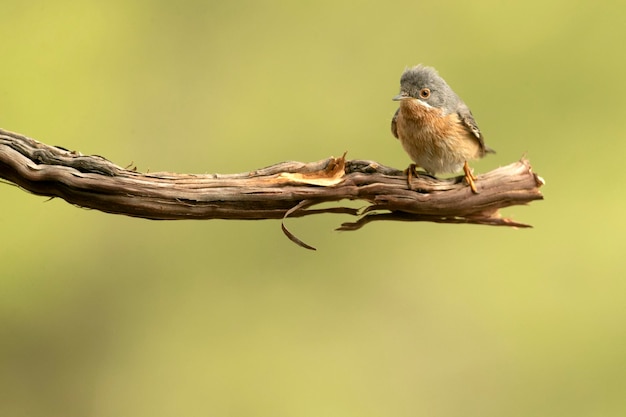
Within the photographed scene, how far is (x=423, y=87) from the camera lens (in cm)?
256

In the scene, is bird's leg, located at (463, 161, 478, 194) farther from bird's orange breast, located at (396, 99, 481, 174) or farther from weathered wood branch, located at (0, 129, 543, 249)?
bird's orange breast, located at (396, 99, 481, 174)

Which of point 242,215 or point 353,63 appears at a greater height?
point 353,63

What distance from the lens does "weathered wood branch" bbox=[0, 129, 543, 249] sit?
2.21 m

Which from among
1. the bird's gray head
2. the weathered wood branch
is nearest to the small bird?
the bird's gray head

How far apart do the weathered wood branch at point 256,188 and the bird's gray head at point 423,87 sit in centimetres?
32

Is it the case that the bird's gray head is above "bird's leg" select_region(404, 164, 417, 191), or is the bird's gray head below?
above

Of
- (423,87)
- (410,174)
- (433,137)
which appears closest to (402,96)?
(423,87)

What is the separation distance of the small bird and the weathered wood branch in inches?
6.8

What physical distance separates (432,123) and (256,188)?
73cm

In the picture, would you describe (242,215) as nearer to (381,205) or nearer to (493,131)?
(381,205)

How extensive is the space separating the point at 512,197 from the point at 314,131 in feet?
4.91

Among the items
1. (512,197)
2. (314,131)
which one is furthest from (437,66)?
(512,197)

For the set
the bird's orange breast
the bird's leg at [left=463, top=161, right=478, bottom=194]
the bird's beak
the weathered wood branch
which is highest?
the bird's beak

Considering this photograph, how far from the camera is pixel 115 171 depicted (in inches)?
87.4
